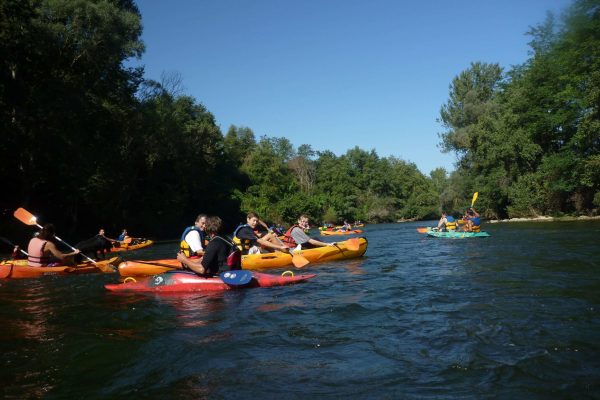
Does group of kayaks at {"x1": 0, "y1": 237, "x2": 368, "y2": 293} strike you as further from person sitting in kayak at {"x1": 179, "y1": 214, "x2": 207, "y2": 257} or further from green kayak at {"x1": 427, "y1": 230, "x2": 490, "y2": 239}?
green kayak at {"x1": 427, "y1": 230, "x2": 490, "y2": 239}

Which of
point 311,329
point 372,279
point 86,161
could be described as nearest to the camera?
point 311,329

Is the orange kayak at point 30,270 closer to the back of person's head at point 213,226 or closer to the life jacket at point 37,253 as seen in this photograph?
the life jacket at point 37,253

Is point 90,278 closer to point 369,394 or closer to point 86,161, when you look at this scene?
point 369,394

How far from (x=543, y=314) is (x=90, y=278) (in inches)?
332

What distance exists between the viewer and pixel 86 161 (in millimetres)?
21922

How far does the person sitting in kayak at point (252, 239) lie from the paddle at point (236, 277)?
2.31 metres

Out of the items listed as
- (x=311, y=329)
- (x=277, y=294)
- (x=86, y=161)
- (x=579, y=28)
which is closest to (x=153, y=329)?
(x=311, y=329)

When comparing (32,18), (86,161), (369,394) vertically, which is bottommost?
(369,394)

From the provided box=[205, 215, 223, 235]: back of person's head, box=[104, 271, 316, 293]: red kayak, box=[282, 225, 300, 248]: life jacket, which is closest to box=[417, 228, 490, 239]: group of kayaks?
box=[282, 225, 300, 248]: life jacket

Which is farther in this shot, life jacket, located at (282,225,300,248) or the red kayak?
life jacket, located at (282,225,300,248)

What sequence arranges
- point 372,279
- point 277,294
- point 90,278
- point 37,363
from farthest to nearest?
point 90,278 → point 372,279 → point 277,294 → point 37,363

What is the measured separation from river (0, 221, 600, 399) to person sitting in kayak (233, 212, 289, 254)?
2512 millimetres

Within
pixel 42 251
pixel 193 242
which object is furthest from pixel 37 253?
pixel 193 242

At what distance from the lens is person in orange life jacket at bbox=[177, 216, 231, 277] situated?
6.90 meters
